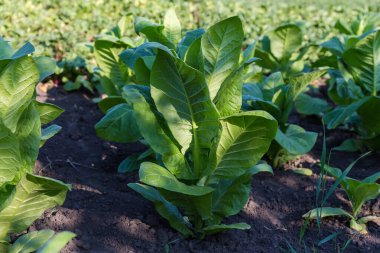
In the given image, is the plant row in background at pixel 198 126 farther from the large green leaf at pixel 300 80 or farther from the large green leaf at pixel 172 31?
the large green leaf at pixel 300 80

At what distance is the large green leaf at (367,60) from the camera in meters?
3.77

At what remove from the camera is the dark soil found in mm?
2715

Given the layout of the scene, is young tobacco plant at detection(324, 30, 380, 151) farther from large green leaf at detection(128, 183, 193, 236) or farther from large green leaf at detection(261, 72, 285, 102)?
large green leaf at detection(128, 183, 193, 236)

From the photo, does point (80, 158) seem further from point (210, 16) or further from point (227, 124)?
point (210, 16)

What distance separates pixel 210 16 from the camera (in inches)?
256

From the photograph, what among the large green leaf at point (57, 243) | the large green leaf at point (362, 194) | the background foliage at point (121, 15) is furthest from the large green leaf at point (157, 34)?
the background foliage at point (121, 15)

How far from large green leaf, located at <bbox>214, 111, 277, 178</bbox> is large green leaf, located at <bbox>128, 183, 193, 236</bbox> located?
29cm

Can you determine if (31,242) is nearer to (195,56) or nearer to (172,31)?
(195,56)

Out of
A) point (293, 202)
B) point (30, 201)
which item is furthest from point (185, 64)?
point (293, 202)

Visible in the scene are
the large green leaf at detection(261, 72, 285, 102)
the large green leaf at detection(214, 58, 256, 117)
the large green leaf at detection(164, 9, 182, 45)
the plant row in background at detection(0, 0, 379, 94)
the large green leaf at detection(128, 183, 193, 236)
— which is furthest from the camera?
the plant row in background at detection(0, 0, 379, 94)

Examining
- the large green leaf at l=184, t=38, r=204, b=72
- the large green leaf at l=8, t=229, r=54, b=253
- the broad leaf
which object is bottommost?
the broad leaf

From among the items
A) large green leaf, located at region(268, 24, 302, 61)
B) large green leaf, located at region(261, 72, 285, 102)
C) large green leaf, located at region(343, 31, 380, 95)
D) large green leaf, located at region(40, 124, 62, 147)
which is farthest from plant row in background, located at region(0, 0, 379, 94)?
large green leaf, located at region(40, 124, 62, 147)

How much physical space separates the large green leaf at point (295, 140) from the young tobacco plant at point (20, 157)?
4.94 ft

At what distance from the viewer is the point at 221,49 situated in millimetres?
2539
